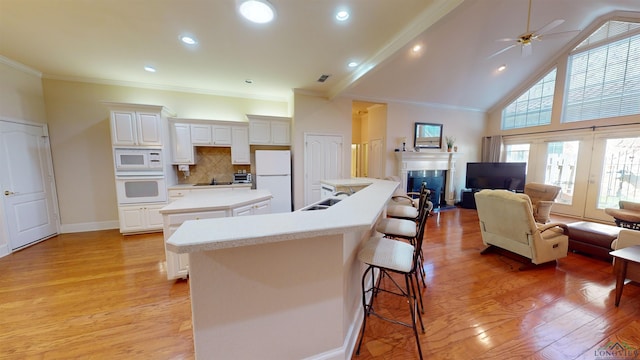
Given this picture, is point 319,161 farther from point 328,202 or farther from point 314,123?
point 328,202

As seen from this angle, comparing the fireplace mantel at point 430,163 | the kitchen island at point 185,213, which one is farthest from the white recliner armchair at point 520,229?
the kitchen island at point 185,213

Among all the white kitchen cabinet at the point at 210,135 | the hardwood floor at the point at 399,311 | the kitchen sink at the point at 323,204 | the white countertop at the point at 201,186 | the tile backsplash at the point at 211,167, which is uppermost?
the white kitchen cabinet at the point at 210,135

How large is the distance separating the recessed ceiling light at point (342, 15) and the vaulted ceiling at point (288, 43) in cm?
6

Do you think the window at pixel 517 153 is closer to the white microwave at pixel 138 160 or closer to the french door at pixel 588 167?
the french door at pixel 588 167

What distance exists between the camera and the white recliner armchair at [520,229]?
259 centimetres

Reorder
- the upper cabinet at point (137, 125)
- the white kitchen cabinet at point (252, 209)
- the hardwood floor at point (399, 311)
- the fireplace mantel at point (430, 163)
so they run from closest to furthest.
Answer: the hardwood floor at point (399, 311), the white kitchen cabinet at point (252, 209), the upper cabinet at point (137, 125), the fireplace mantel at point (430, 163)

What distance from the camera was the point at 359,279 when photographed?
184 cm

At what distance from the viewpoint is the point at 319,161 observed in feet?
16.8

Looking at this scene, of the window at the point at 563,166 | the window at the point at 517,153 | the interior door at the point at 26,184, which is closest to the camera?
the interior door at the point at 26,184

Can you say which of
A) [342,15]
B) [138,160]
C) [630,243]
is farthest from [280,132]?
[630,243]

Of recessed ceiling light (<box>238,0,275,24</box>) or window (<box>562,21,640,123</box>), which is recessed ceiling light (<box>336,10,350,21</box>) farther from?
window (<box>562,21,640,123</box>)

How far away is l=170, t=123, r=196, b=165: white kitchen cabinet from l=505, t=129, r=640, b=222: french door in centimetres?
869

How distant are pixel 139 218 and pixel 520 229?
610 cm

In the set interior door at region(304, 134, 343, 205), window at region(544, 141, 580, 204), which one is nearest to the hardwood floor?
interior door at region(304, 134, 343, 205)
